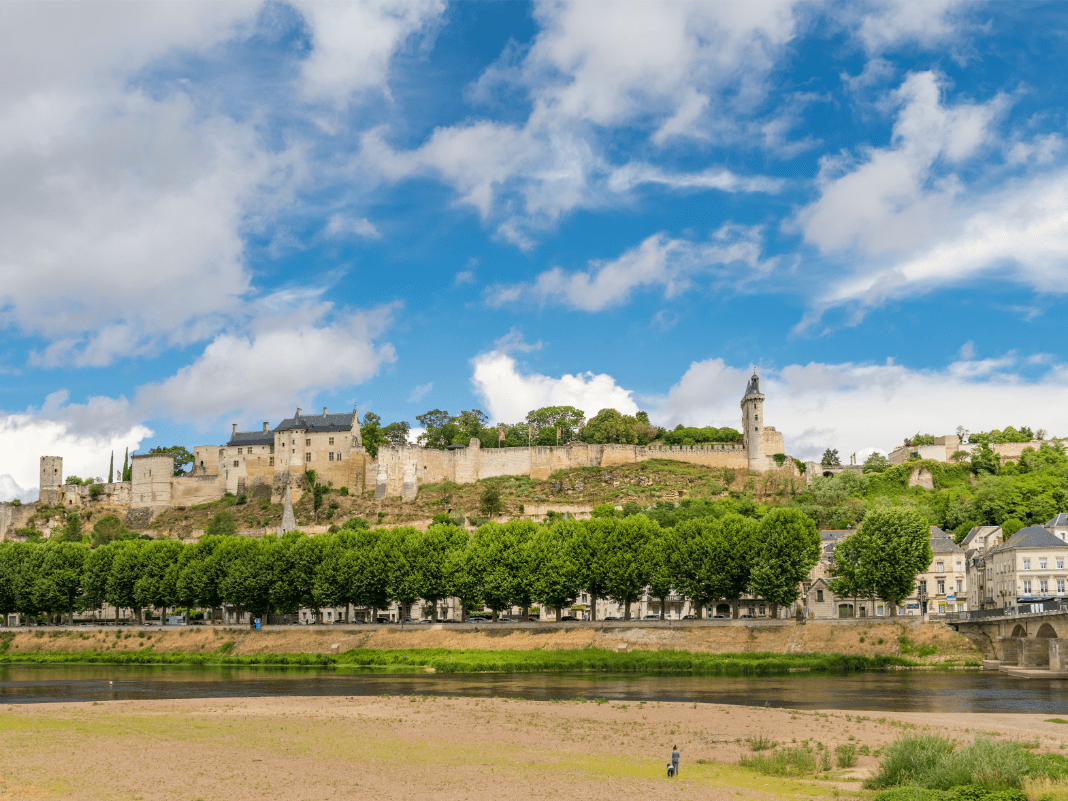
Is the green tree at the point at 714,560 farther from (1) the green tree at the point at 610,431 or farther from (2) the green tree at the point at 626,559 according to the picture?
(1) the green tree at the point at 610,431

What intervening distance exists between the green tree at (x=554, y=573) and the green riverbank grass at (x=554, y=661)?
13.5ft

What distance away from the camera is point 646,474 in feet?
385

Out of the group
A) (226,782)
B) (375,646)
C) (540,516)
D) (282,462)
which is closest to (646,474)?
(540,516)

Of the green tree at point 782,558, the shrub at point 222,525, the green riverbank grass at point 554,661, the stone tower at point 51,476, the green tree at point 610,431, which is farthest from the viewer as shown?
the green tree at point 610,431

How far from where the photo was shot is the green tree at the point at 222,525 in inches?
4087

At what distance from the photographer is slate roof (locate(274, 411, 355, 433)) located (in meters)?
123

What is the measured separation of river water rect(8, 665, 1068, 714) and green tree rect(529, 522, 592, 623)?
9.73 m

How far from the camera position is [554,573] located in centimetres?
6319

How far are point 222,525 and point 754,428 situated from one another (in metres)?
64.5

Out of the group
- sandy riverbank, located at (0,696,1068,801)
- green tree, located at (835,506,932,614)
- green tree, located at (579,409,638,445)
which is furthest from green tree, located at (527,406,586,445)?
sandy riverbank, located at (0,696,1068,801)

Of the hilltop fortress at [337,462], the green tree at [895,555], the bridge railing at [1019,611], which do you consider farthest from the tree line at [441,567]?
the hilltop fortress at [337,462]

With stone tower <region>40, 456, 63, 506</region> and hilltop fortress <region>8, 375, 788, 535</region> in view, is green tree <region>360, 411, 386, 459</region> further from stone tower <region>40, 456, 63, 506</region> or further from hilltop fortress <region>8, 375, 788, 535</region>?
stone tower <region>40, 456, 63, 506</region>

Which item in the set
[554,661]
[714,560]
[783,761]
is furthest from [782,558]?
[783,761]

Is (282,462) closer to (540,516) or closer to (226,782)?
(540,516)
